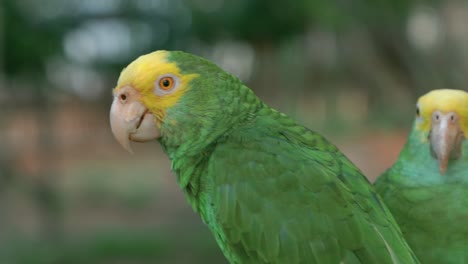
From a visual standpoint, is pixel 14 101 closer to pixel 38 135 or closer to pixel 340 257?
pixel 38 135

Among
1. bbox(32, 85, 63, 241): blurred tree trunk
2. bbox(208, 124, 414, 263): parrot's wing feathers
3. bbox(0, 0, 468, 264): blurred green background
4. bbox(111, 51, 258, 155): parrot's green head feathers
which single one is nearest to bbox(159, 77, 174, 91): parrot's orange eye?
bbox(111, 51, 258, 155): parrot's green head feathers

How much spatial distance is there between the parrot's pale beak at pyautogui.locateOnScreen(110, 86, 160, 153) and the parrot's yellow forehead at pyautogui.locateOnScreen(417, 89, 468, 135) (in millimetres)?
783

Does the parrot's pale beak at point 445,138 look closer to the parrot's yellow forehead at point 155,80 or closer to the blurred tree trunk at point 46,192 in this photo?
the parrot's yellow forehead at point 155,80

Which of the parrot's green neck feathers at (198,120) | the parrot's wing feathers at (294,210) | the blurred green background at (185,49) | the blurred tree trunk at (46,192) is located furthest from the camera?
the blurred tree trunk at (46,192)

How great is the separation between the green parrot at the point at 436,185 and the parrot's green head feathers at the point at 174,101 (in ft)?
1.73

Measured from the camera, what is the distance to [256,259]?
4.11 feet

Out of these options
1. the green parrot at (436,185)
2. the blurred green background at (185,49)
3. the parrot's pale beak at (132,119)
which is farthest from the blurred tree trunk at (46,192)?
the green parrot at (436,185)

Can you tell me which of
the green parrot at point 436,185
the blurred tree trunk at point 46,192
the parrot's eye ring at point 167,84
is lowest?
the blurred tree trunk at point 46,192

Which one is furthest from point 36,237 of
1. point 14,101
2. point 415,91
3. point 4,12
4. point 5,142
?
point 415,91

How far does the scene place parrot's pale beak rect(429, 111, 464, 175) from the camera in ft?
4.83

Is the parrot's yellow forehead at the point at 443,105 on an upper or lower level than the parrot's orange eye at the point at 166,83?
lower

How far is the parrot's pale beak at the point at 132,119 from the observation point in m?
1.38

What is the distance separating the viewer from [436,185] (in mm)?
1495

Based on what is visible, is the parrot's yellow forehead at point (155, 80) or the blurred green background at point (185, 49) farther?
the blurred green background at point (185, 49)
